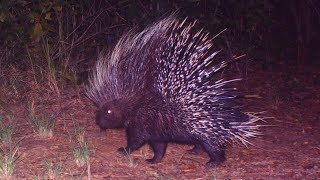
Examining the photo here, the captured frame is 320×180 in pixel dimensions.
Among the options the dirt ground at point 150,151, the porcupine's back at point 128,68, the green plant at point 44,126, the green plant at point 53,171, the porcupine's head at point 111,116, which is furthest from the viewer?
the green plant at point 44,126

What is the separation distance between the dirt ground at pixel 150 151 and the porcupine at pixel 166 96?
0.58 ft

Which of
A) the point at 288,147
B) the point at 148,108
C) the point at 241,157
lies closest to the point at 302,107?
the point at 288,147

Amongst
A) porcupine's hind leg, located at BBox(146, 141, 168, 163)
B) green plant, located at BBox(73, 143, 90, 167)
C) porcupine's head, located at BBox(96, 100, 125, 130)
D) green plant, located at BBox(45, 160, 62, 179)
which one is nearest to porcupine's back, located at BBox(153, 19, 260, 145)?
porcupine's hind leg, located at BBox(146, 141, 168, 163)

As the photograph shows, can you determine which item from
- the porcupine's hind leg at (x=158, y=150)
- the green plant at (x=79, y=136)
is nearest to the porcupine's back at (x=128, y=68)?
the green plant at (x=79, y=136)

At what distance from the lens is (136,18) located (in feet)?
22.8

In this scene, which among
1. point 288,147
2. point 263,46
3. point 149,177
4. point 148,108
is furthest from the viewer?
point 263,46

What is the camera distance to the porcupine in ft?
14.3

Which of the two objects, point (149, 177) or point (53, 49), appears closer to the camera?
point (149, 177)

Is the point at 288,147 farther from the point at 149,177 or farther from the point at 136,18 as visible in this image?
the point at 136,18

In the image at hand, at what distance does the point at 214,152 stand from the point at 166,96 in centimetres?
60

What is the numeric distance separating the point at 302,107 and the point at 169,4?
1980 millimetres

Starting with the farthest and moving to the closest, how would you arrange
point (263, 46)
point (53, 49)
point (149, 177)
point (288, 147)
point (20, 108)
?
point (263, 46), point (53, 49), point (20, 108), point (288, 147), point (149, 177)

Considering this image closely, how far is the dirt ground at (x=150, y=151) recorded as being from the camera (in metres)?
4.27

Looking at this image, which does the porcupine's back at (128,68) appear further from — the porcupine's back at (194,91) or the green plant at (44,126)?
the green plant at (44,126)
